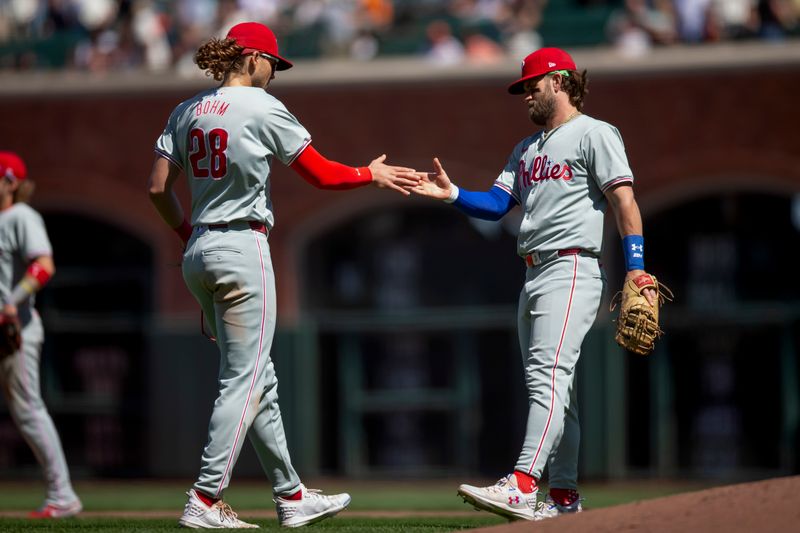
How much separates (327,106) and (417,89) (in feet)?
3.33

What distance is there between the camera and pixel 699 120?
1443 centimetres

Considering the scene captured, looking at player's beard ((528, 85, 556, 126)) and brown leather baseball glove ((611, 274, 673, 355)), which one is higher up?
player's beard ((528, 85, 556, 126))

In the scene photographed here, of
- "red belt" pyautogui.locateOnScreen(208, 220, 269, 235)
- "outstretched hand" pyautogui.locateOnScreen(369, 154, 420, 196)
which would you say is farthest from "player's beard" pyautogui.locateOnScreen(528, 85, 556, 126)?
"red belt" pyautogui.locateOnScreen(208, 220, 269, 235)

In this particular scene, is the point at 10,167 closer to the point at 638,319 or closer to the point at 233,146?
the point at 233,146

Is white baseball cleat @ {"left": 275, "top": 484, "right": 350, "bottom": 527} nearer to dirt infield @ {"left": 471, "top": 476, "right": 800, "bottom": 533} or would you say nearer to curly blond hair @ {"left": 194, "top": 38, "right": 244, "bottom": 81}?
dirt infield @ {"left": 471, "top": 476, "right": 800, "bottom": 533}

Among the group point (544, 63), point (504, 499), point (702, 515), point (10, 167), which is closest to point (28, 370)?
point (10, 167)

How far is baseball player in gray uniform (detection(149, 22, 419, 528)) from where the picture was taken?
19.2ft

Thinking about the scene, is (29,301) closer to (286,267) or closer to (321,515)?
(321,515)

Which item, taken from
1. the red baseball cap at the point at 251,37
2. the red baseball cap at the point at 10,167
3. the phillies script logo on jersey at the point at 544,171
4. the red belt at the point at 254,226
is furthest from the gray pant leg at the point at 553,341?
the red baseball cap at the point at 10,167

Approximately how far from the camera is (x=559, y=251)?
614cm

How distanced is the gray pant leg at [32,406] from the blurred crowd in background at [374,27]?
7.72 m

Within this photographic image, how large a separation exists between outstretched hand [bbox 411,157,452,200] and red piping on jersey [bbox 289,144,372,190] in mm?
366

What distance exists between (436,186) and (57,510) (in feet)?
10.1

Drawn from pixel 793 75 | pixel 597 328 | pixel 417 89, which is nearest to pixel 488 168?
pixel 417 89
